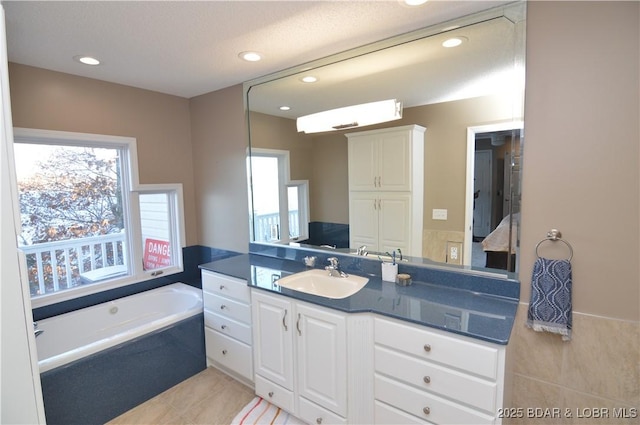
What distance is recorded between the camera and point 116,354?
215 cm

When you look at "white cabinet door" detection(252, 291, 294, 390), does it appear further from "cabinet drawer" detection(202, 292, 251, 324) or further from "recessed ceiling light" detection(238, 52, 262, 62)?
"recessed ceiling light" detection(238, 52, 262, 62)

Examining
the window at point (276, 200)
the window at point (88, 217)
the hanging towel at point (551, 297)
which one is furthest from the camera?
the window at point (276, 200)

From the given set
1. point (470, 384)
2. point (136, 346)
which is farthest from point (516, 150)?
point (136, 346)

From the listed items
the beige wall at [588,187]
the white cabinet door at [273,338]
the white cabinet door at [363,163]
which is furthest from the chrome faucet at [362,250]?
the beige wall at [588,187]

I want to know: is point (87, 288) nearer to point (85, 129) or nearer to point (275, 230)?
point (85, 129)

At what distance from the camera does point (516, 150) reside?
1.65m

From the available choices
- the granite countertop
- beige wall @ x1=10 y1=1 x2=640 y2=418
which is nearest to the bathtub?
the granite countertop

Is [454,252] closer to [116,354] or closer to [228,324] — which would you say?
[228,324]

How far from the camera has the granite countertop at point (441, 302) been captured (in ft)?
4.74

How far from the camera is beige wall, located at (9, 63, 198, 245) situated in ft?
7.54

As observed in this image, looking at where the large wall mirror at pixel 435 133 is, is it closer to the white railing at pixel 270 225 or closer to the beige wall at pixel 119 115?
the white railing at pixel 270 225

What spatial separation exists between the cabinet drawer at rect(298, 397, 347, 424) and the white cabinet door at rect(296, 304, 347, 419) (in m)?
0.03

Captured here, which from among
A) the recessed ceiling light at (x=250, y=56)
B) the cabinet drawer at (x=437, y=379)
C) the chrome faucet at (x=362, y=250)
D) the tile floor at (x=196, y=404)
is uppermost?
the recessed ceiling light at (x=250, y=56)

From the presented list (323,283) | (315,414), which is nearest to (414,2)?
(323,283)
